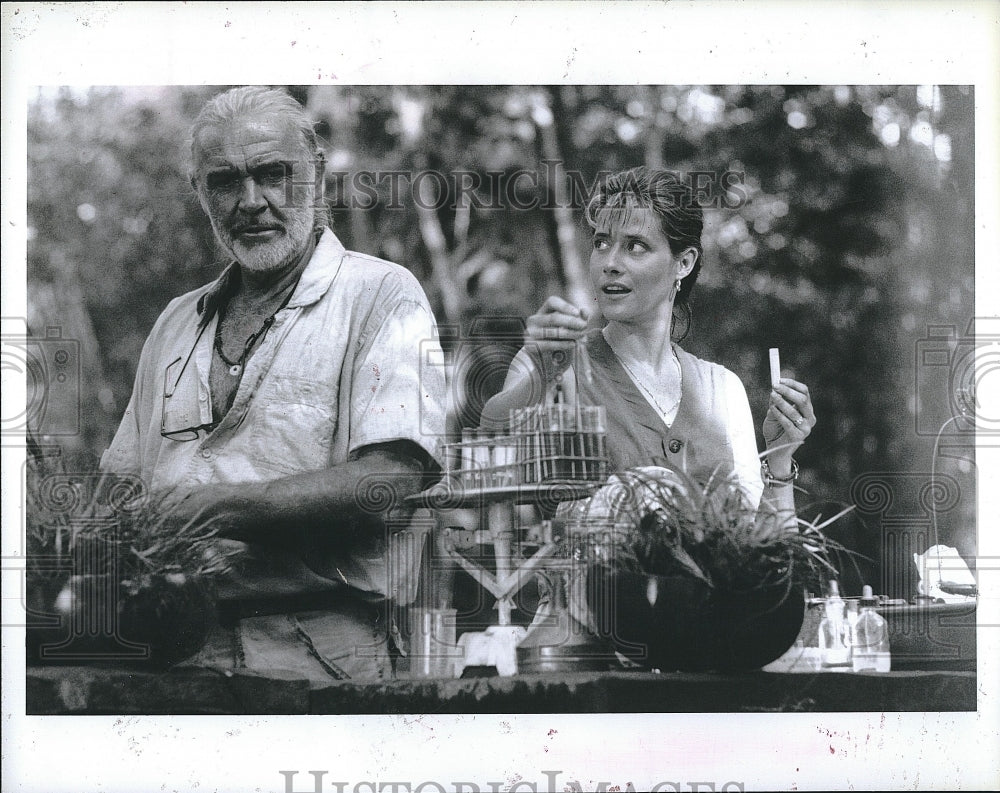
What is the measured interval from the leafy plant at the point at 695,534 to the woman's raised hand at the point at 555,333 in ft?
1.67

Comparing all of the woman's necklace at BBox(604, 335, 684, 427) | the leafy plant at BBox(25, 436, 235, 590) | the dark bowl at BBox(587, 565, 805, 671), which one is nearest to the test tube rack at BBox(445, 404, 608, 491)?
the woman's necklace at BBox(604, 335, 684, 427)

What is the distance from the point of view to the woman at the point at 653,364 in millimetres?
5023

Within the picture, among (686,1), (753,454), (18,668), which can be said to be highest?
(686,1)

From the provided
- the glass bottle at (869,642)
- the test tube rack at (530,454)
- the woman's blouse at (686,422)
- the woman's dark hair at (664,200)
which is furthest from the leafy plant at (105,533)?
the glass bottle at (869,642)

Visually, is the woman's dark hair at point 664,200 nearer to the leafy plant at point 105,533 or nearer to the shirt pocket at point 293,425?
the shirt pocket at point 293,425

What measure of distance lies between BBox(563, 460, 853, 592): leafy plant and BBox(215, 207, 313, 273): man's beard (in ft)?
4.88

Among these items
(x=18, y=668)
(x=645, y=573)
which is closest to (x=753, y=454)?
(x=645, y=573)

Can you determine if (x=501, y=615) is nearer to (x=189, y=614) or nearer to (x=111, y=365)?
(x=189, y=614)

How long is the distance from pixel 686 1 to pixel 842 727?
2.90 metres

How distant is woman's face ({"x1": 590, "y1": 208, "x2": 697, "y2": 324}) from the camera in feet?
16.6

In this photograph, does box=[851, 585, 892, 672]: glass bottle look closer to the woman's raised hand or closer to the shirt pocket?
the woman's raised hand

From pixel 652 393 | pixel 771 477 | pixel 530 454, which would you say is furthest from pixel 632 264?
pixel 771 477

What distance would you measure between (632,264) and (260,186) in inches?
58.6

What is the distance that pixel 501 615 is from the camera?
4902mm
